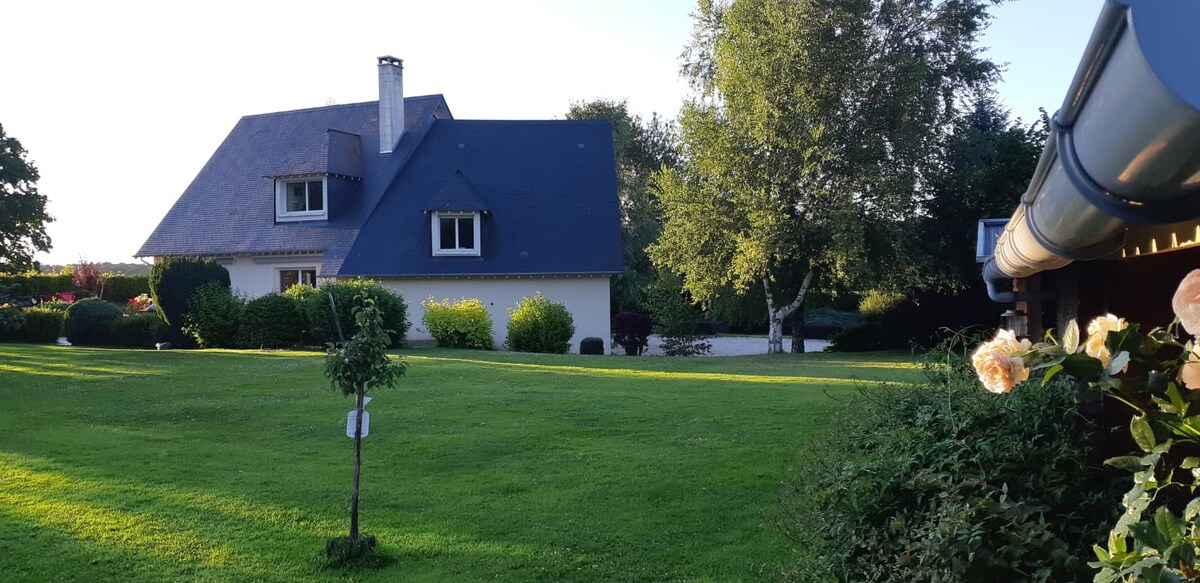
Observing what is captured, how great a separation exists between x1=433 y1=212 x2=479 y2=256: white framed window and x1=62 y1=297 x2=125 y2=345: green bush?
944cm

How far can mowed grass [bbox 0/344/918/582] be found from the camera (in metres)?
5.94

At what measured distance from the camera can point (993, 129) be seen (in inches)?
1114

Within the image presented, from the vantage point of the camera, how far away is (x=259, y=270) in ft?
91.5

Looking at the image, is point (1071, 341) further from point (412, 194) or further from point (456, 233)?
point (412, 194)

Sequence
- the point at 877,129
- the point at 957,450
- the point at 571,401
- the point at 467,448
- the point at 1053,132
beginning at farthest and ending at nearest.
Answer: the point at 877,129
the point at 571,401
the point at 467,448
the point at 957,450
the point at 1053,132

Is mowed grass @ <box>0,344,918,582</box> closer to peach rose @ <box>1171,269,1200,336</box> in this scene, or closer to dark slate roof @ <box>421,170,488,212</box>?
peach rose @ <box>1171,269,1200,336</box>

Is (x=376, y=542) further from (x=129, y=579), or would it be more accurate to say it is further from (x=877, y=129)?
(x=877, y=129)

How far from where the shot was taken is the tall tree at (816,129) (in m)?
23.3

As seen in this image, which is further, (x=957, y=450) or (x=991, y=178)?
(x=991, y=178)

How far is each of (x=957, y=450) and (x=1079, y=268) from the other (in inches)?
81.0

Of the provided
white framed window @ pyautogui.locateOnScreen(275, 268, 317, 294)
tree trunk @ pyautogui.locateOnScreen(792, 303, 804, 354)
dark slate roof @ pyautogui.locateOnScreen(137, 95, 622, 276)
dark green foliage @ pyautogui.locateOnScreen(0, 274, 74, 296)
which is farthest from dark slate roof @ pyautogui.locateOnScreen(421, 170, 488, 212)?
dark green foliage @ pyautogui.locateOnScreen(0, 274, 74, 296)

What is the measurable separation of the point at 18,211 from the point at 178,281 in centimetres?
419

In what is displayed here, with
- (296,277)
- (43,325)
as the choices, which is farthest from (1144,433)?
(43,325)

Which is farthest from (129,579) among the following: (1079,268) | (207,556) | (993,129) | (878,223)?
(993,129)
